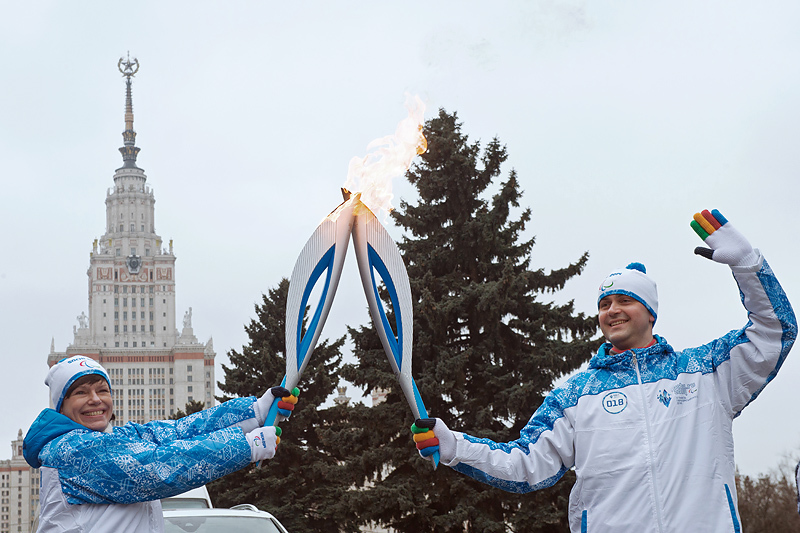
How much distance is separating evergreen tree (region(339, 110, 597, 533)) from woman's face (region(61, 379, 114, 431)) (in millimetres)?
11345

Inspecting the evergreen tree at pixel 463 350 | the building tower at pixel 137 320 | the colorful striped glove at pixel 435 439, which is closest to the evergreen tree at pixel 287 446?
the evergreen tree at pixel 463 350

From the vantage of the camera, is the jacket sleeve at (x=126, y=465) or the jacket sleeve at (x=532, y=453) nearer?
the jacket sleeve at (x=126, y=465)

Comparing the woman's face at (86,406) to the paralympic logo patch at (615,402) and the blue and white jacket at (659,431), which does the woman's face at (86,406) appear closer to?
→ the blue and white jacket at (659,431)

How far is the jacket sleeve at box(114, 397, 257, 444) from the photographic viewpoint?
159 inches

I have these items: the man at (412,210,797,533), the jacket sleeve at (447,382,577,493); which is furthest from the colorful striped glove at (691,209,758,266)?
the jacket sleeve at (447,382,577,493)

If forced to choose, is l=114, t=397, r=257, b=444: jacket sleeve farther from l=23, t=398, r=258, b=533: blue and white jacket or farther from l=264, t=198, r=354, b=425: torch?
l=264, t=198, r=354, b=425: torch

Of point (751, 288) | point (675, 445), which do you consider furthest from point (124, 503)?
point (751, 288)

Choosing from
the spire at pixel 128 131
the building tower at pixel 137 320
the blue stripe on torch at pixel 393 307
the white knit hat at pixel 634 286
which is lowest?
the white knit hat at pixel 634 286

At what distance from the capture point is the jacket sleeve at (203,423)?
13.2 feet

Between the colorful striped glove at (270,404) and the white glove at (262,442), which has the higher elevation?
the colorful striped glove at (270,404)

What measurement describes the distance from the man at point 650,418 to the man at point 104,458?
868 millimetres

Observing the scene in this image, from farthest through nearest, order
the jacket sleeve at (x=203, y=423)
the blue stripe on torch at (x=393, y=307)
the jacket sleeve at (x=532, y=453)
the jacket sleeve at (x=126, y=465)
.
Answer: the blue stripe on torch at (x=393, y=307) < the jacket sleeve at (x=203, y=423) < the jacket sleeve at (x=532, y=453) < the jacket sleeve at (x=126, y=465)

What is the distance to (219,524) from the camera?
257 inches

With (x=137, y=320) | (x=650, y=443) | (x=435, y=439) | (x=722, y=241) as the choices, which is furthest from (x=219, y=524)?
(x=137, y=320)
